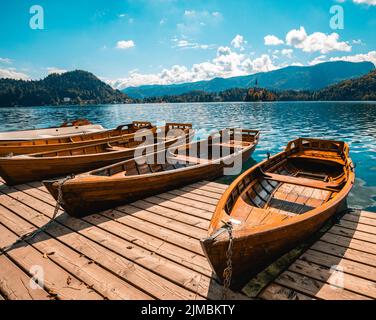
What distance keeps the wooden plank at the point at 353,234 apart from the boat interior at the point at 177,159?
4.62 meters

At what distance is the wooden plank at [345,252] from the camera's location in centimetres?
427

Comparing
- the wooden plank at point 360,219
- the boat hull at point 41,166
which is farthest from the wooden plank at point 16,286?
the wooden plank at point 360,219

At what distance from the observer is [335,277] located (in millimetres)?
3852

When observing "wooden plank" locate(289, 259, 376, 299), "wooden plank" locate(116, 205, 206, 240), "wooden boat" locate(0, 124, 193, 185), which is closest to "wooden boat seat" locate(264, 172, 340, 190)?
"wooden plank" locate(289, 259, 376, 299)

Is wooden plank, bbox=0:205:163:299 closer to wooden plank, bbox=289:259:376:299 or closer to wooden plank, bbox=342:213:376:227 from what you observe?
wooden plank, bbox=289:259:376:299

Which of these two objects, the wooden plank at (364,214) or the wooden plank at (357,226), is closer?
the wooden plank at (357,226)

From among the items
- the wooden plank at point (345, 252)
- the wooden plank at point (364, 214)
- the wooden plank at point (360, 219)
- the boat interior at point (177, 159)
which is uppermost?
the boat interior at point (177, 159)

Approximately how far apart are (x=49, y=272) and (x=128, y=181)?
9.32 feet

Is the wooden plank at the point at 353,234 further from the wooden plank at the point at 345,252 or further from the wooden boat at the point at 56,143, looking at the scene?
the wooden boat at the point at 56,143

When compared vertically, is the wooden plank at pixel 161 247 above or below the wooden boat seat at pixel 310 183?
below

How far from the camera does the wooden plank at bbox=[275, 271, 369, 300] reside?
3.46 meters

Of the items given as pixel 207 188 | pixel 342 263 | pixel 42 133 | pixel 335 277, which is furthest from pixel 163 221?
pixel 42 133

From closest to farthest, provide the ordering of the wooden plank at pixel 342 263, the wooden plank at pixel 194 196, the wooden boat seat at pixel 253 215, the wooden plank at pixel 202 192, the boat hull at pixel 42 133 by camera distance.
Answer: the wooden plank at pixel 342 263 < the wooden boat seat at pixel 253 215 < the wooden plank at pixel 194 196 < the wooden plank at pixel 202 192 < the boat hull at pixel 42 133

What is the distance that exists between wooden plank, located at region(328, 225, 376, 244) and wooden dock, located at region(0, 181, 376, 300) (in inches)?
0.6
